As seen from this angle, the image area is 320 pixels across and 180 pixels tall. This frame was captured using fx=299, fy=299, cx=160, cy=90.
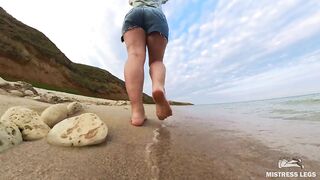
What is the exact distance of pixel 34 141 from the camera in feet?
7.87

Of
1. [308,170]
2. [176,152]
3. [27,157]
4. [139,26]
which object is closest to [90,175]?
[27,157]

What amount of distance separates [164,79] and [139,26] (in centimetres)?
69

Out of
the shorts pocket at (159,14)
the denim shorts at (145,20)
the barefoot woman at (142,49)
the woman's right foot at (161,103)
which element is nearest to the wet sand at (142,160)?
the woman's right foot at (161,103)

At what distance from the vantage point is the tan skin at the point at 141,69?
10.6 feet

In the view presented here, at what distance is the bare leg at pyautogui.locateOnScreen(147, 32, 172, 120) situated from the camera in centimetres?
313

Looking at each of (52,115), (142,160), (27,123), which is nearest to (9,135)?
(27,123)

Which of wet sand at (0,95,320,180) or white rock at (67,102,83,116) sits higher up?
white rock at (67,102,83,116)

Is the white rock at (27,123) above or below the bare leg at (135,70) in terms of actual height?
below

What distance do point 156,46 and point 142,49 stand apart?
193 mm

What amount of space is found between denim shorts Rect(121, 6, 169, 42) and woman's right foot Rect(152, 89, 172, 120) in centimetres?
78

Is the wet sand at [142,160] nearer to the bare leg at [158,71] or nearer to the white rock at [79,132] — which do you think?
the white rock at [79,132]

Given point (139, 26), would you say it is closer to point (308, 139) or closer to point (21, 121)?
point (21, 121)

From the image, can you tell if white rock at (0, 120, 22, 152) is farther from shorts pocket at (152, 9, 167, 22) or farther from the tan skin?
shorts pocket at (152, 9, 167, 22)

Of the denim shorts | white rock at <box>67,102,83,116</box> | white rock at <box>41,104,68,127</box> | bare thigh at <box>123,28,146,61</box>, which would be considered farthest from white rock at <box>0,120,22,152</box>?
the denim shorts
